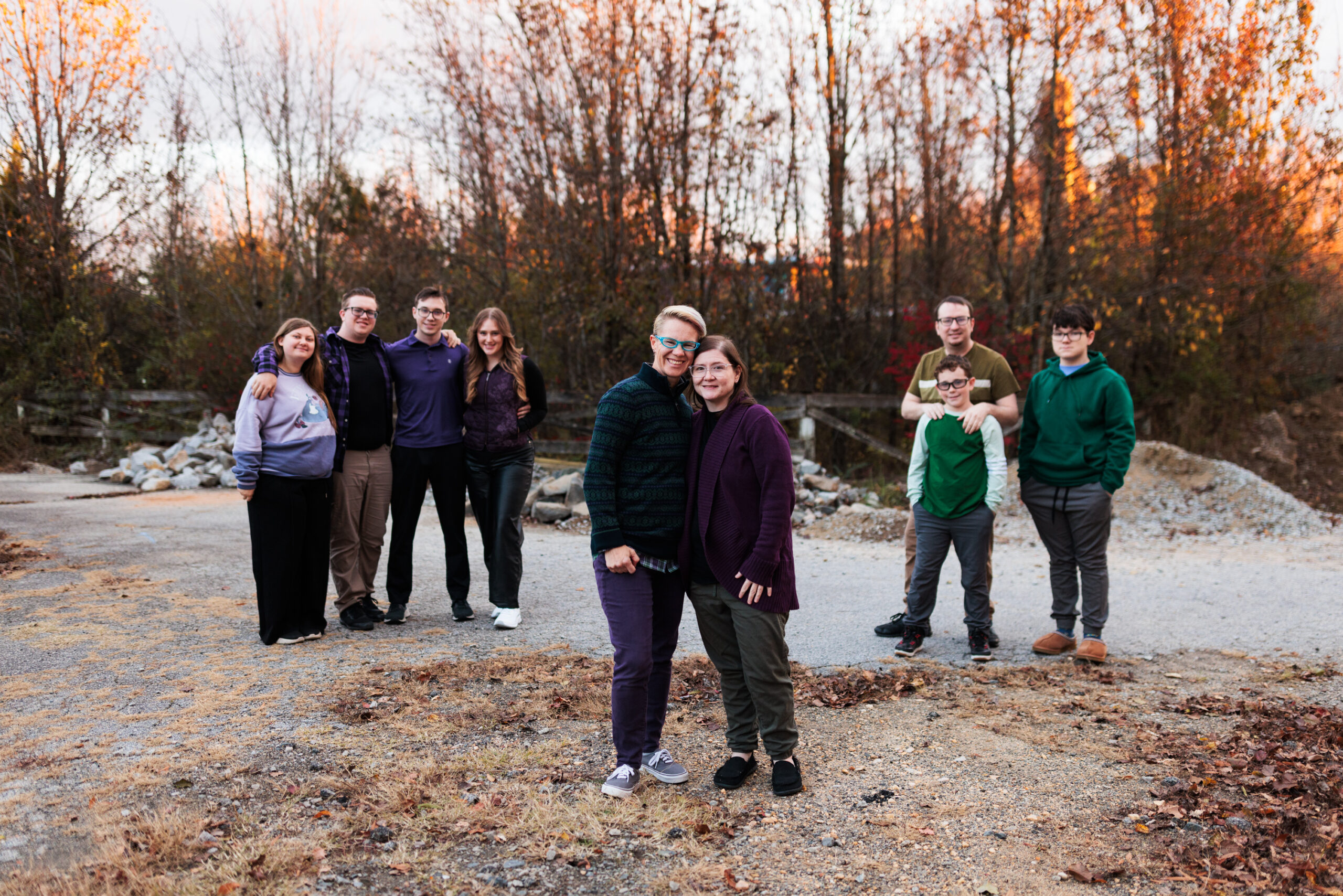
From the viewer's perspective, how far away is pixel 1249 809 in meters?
3.38

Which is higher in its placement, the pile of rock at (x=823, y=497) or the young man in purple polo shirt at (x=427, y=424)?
the young man in purple polo shirt at (x=427, y=424)

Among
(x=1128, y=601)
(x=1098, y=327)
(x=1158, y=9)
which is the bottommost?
(x=1128, y=601)

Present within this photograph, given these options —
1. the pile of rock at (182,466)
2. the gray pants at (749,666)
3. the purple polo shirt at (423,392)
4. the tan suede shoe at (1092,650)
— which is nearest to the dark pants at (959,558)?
the tan suede shoe at (1092,650)

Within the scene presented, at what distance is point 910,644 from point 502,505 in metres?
2.64

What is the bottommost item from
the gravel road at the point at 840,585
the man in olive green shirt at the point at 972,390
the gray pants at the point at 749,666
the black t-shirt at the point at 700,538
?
the gravel road at the point at 840,585

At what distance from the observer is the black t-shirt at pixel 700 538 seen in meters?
3.48

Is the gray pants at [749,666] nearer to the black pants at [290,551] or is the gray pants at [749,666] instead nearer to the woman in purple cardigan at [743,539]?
the woman in purple cardigan at [743,539]

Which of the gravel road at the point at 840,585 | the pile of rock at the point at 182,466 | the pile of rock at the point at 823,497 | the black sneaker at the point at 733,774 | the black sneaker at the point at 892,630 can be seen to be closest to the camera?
the black sneaker at the point at 733,774

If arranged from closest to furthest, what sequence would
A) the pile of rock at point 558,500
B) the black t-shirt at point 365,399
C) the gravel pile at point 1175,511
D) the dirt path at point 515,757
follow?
the dirt path at point 515,757
the black t-shirt at point 365,399
the gravel pile at point 1175,511
the pile of rock at point 558,500

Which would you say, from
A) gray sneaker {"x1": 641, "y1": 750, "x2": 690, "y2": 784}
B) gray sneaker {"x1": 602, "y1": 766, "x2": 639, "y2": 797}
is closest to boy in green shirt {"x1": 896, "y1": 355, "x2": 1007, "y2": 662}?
gray sneaker {"x1": 641, "y1": 750, "x2": 690, "y2": 784}

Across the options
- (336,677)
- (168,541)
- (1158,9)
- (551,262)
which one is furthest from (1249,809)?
(1158,9)

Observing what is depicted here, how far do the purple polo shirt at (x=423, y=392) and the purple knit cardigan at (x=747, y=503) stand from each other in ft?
9.59

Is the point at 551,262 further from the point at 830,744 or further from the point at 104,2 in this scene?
the point at 830,744

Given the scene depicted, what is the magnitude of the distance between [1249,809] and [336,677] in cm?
412
